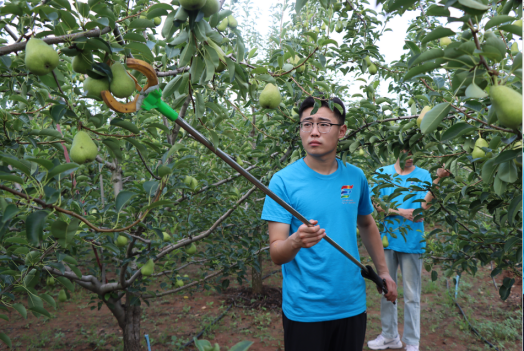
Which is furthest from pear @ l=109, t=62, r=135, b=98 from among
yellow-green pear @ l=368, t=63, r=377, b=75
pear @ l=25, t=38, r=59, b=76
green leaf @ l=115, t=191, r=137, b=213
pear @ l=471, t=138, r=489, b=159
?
yellow-green pear @ l=368, t=63, r=377, b=75

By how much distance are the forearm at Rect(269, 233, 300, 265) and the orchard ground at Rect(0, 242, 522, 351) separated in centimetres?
224

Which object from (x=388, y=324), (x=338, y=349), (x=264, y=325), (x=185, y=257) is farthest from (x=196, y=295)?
(x=338, y=349)

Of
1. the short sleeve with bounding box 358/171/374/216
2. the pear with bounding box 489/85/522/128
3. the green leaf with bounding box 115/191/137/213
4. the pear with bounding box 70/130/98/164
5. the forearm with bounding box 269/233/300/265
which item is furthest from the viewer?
the short sleeve with bounding box 358/171/374/216

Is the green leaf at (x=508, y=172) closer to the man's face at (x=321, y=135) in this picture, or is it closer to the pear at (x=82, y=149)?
the man's face at (x=321, y=135)

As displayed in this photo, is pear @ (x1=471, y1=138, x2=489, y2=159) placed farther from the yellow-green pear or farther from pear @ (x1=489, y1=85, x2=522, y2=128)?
the yellow-green pear

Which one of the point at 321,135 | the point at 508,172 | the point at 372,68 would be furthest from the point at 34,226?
the point at 372,68

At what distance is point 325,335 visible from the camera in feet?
5.01

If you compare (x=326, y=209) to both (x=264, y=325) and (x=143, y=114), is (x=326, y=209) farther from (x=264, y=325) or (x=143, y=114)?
(x=264, y=325)

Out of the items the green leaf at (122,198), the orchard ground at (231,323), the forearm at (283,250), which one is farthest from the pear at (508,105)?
the orchard ground at (231,323)

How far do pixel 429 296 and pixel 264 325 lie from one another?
7.69 feet

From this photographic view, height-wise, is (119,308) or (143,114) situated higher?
(143,114)

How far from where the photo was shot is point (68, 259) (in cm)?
159

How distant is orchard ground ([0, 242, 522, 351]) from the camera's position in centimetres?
337

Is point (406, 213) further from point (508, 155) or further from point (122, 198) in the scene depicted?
point (122, 198)
